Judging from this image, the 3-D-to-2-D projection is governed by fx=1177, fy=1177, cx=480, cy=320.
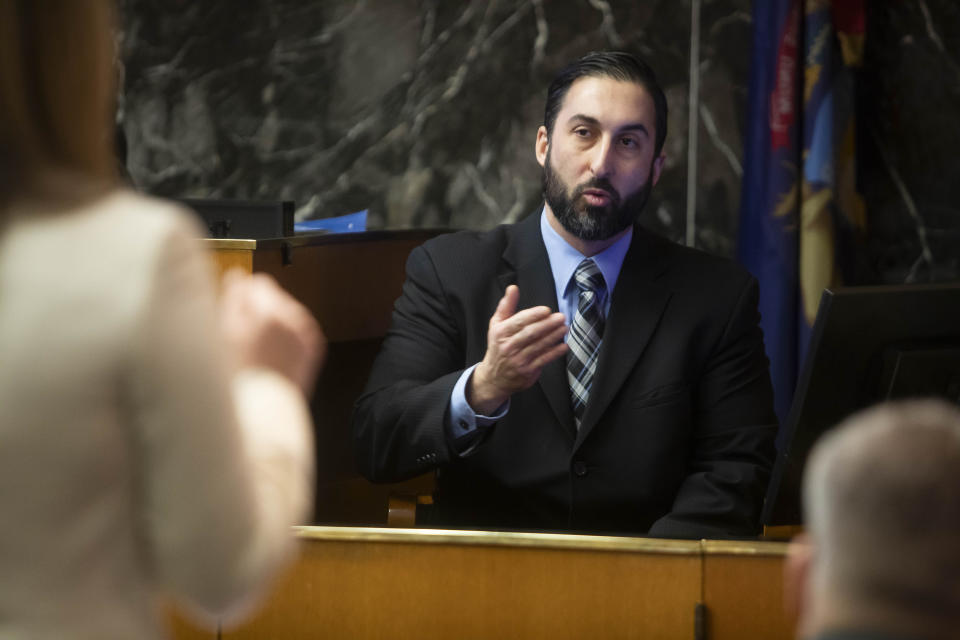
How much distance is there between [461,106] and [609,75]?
0.95m

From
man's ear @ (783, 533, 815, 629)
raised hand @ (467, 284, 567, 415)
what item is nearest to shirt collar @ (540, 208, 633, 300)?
raised hand @ (467, 284, 567, 415)

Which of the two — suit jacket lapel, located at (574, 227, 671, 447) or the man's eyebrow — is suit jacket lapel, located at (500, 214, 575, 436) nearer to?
suit jacket lapel, located at (574, 227, 671, 447)

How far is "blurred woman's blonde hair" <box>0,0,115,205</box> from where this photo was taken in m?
0.86

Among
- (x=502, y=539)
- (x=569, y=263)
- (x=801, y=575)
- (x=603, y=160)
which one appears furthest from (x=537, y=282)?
(x=801, y=575)

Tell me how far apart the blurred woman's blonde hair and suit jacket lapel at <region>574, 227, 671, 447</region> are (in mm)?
1635

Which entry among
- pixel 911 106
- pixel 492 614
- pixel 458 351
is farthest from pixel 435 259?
pixel 911 106

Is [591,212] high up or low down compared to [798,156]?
down

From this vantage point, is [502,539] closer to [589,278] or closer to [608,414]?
[608,414]

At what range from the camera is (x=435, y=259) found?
2.61 metres

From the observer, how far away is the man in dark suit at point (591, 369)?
2.38m

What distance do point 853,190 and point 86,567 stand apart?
276 cm

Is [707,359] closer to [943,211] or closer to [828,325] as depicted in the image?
[828,325]

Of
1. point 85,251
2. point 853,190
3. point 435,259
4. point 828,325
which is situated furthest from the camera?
point 853,190

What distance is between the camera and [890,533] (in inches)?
29.3
